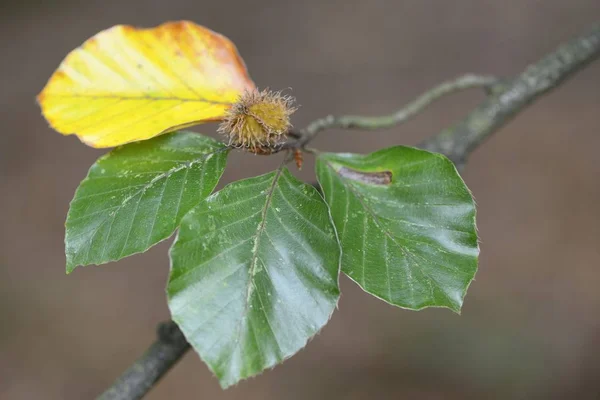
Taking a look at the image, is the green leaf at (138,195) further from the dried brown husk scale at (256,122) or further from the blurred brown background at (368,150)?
the blurred brown background at (368,150)

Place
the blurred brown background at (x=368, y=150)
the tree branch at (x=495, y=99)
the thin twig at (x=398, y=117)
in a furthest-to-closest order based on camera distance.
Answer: the blurred brown background at (x=368, y=150)
the tree branch at (x=495, y=99)
the thin twig at (x=398, y=117)

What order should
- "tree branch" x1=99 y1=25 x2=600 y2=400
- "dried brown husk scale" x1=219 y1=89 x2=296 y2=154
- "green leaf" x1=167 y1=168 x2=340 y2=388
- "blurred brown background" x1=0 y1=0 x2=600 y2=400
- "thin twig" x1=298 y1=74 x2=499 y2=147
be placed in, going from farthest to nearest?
"blurred brown background" x1=0 y1=0 x2=600 y2=400 → "tree branch" x1=99 y1=25 x2=600 y2=400 → "thin twig" x1=298 y1=74 x2=499 y2=147 → "dried brown husk scale" x1=219 y1=89 x2=296 y2=154 → "green leaf" x1=167 y1=168 x2=340 y2=388

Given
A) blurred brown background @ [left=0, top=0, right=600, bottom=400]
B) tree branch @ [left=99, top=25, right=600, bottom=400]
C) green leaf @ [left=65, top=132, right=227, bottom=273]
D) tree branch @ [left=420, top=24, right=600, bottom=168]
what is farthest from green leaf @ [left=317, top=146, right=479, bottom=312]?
blurred brown background @ [left=0, top=0, right=600, bottom=400]

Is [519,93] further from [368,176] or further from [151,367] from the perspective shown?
[151,367]

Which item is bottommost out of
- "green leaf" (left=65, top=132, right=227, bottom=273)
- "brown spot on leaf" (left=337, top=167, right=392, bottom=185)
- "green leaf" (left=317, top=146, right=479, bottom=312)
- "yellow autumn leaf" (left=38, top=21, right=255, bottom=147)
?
"green leaf" (left=317, top=146, right=479, bottom=312)

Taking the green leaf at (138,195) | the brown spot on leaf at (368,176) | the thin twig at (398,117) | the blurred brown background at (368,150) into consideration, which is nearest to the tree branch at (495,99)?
the thin twig at (398,117)

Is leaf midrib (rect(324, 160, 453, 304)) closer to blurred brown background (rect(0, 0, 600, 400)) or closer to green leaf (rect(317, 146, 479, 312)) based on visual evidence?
green leaf (rect(317, 146, 479, 312))

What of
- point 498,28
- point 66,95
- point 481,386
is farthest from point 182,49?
point 498,28

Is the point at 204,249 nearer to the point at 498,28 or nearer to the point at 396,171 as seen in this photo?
the point at 396,171
